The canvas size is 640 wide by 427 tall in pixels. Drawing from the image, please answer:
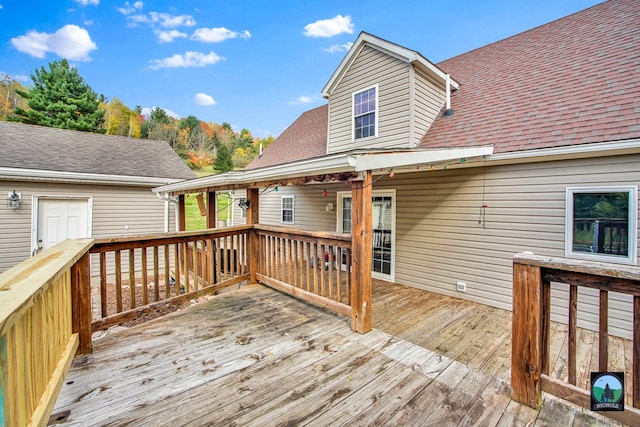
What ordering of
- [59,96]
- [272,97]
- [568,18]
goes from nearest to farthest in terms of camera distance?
[568,18] → [59,96] → [272,97]

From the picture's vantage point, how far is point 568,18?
5.34m

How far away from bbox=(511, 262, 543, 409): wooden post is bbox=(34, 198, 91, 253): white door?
9021 millimetres

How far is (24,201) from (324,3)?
35.5 ft

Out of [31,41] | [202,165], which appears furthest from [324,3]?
[31,41]

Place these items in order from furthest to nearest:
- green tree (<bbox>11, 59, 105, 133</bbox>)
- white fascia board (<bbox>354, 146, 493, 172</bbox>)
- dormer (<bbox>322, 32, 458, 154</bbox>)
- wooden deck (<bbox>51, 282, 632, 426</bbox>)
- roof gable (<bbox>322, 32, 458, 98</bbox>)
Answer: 1. green tree (<bbox>11, 59, 105, 133</bbox>)
2. dormer (<bbox>322, 32, 458, 154</bbox>)
3. roof gable (<bbox>322, 32, 458, 98</bbox>)
4. white fascia board (<bbox>354, 146, 493, 172</bbox>)
5. wooden deck (<bbox>51, 282, 632, 426</bbox>)

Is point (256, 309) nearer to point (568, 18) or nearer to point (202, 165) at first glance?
point (568, 18)

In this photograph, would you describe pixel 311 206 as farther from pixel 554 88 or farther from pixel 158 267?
pixel 554 88

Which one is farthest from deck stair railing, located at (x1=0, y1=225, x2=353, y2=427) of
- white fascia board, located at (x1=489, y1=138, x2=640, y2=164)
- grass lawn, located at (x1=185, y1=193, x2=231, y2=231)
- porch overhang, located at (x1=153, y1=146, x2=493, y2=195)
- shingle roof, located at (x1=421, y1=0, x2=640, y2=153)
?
grass lawn, located at (x1=185, y1=193, x2=231, y2=231)

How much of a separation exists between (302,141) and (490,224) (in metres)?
6.23

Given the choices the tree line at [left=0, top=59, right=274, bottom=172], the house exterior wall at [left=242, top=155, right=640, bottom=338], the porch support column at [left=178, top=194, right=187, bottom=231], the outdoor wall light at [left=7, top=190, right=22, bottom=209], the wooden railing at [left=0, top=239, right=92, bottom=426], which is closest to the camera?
the wooden railing at [left=0, top=239, right=92, bottom=426]

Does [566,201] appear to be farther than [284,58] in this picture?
No

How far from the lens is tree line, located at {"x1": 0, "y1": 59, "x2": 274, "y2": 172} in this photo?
53.9 ft

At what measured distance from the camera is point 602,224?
133 inches

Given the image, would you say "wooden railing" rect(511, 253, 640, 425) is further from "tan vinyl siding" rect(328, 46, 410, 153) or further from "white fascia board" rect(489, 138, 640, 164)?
"tan vinyl siding" rect(328, 46, 410, 153)
